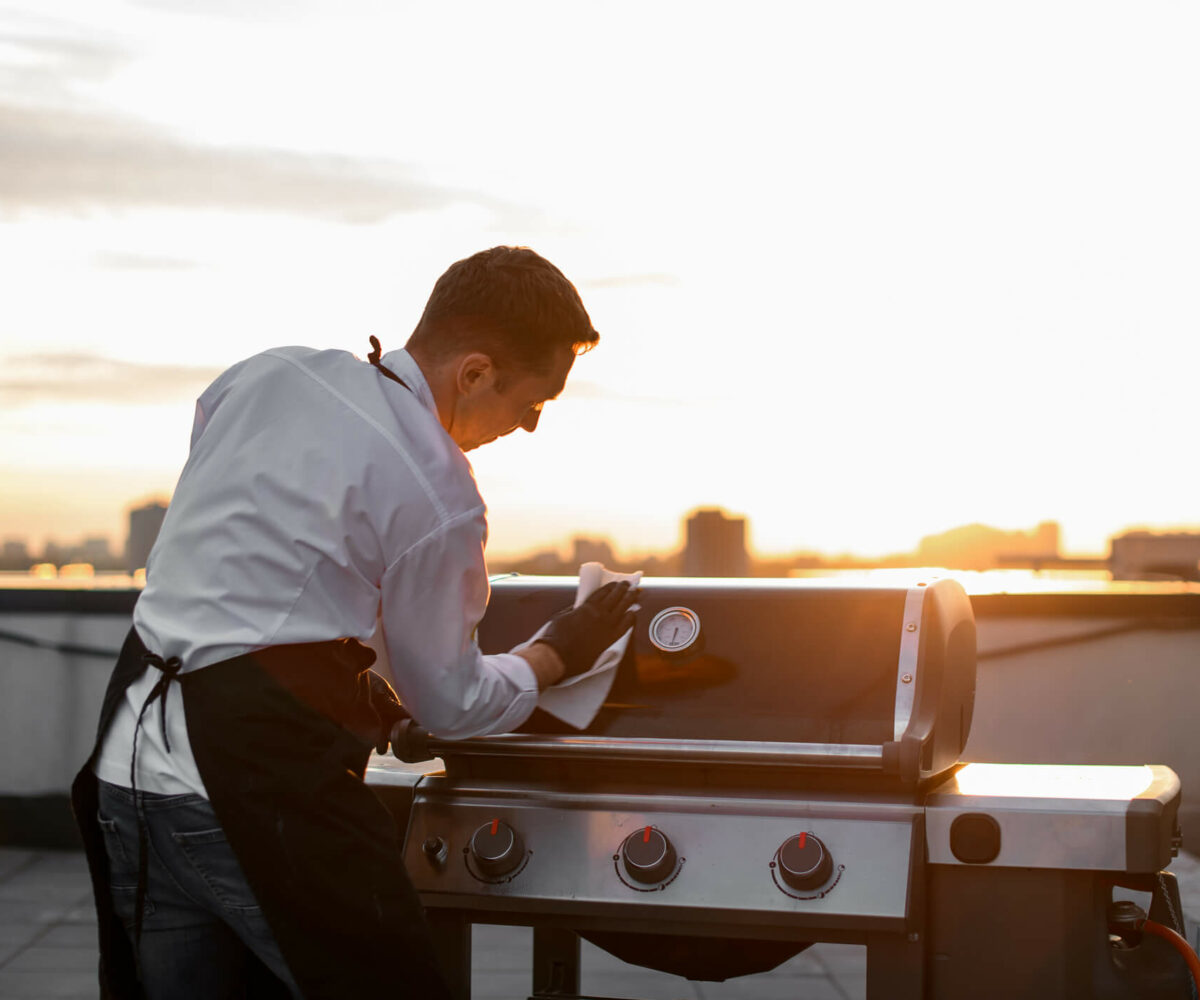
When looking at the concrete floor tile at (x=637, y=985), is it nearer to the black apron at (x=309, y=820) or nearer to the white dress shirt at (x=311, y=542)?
the black apron at (x=309, y=820)

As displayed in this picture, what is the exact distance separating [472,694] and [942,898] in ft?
2.78

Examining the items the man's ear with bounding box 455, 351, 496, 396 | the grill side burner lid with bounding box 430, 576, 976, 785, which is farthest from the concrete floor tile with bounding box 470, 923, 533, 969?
the man's ear with bounding box 455, 351, 496, 396

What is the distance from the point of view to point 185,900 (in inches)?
67.1

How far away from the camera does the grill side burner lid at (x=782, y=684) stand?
2092 mm

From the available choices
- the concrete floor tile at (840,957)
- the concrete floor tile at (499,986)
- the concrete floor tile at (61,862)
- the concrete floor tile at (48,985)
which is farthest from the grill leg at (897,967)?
the concrete floor tile at (61,862)

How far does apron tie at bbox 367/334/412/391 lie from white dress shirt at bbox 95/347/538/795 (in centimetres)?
2

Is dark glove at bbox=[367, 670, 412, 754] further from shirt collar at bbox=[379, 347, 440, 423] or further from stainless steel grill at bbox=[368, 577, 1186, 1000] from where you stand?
shirt collar at bbox=[379, 347, 440, 423]

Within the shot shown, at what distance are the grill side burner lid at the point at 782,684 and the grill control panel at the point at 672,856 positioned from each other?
86mm

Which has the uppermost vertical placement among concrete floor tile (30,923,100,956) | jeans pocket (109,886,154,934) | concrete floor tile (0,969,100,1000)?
jeans pocket (109,886,154,934)

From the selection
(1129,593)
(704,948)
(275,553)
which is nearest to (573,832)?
(704,948)

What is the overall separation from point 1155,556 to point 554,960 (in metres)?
6.13

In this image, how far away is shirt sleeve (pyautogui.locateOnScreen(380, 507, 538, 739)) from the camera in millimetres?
1687

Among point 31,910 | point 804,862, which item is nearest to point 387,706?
point 804,862

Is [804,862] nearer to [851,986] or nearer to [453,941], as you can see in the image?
[453,941]
